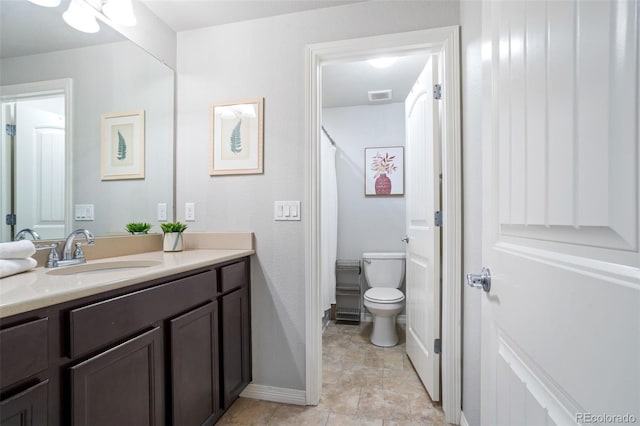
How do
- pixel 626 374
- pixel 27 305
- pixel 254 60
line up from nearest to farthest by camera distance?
pixel 626 374, pixel 27 305, pixel 254 60

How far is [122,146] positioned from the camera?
1599 millimetres

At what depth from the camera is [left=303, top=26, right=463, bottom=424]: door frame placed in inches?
59.3

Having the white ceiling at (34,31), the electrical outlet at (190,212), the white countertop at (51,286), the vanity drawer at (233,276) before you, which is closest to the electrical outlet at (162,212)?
the electrical outlet at (190,212)

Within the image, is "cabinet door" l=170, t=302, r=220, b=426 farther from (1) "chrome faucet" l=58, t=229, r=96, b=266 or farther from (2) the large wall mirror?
(2) the large wall mirror

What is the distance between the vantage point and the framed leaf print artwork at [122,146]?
1.50 metres

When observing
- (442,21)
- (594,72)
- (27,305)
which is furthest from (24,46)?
(442,21)

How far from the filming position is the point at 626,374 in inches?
13.6

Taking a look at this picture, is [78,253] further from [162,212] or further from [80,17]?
[80,17]

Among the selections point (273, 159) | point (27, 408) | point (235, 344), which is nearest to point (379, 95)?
point (273, 159)

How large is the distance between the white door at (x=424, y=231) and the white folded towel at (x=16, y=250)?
5.96 feet

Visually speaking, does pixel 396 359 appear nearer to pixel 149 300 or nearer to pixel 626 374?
pixel 149 300

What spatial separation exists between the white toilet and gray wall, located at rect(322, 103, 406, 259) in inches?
11.8

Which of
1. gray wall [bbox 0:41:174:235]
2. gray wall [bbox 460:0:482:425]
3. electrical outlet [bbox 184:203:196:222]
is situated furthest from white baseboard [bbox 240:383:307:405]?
gray wall [bbox 0:41:174:235]

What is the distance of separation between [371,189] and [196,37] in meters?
2.08
